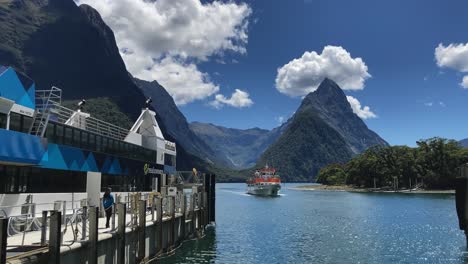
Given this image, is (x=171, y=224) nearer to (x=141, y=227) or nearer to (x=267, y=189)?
(x=141, y=227)

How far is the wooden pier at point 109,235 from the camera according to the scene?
18.0 meters

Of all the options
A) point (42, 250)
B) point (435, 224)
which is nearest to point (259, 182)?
point (435, 224)

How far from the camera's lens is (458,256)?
1551 inches

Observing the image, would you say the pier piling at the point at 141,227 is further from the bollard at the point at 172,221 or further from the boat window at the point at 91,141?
the boat window at the point at 91,141

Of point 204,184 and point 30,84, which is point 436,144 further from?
point 30,84

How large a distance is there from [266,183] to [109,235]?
137m

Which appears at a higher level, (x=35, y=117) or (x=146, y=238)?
(x=35, y=117)

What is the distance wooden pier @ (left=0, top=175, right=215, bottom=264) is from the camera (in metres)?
18.0

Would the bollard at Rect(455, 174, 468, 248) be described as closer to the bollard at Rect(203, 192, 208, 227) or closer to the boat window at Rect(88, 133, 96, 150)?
the bollard at Rect(203, 192, 208, 227)

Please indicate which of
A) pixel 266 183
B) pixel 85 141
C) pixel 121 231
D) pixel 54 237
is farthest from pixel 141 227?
pixel 266 183

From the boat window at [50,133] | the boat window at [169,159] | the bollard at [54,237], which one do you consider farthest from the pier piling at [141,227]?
the boat window at [169,159]

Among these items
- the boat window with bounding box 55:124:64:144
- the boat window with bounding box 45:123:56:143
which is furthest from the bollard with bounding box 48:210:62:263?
the boat window with bounding box 55:124:64:144

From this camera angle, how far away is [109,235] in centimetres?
2453

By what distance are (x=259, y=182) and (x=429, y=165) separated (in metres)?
83.6
